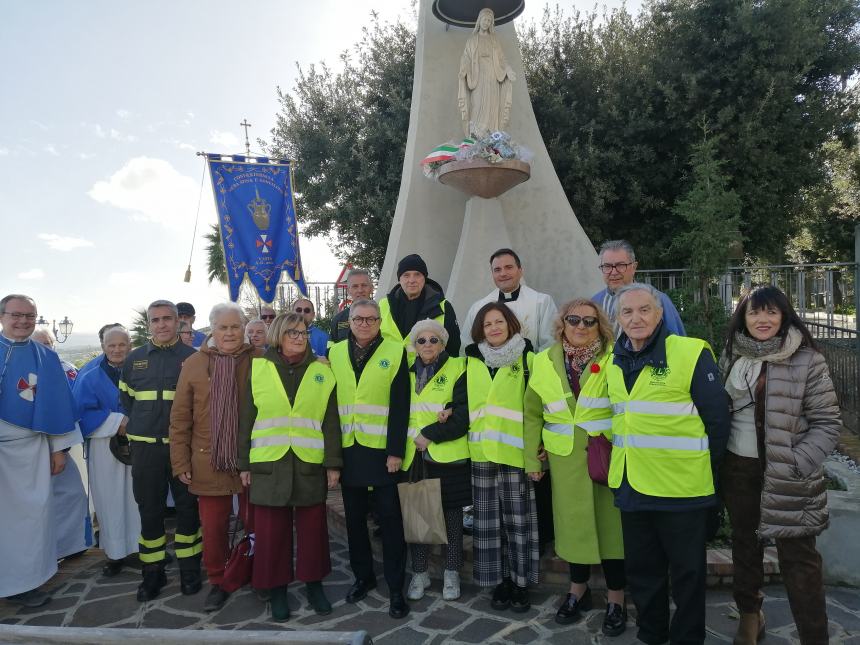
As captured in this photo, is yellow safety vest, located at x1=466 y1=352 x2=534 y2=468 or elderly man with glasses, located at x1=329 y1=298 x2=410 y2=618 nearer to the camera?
yellow safety vest, located at x1=466 y1=352 x2=534 y2=468

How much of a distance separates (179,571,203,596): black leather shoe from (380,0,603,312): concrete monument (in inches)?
154

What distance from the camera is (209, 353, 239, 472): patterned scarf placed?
3.66 metres

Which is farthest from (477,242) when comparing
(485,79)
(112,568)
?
(112,568)

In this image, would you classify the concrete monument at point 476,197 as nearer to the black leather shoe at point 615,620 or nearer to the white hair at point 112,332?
the white hair at point 112,332

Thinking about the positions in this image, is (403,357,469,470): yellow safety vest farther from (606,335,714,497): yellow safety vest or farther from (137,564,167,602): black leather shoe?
(137,564,167,602): black leather shoe

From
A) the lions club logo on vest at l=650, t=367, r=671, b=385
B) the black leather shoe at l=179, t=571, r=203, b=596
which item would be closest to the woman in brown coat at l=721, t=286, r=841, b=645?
the lions club logo on vest at l=650, t=367, r=671, b=385

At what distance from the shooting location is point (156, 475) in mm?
3973

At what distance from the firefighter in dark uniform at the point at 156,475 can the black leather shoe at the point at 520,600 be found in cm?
217

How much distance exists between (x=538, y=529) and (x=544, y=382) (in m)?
1.00

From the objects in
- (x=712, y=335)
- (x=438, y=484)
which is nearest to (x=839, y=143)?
(x=712, y=335)

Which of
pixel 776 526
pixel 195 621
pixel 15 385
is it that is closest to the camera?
pixel 776 526

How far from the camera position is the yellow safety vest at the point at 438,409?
3.51m

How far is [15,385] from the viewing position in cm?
398

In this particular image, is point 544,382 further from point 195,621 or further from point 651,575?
point 195,621
